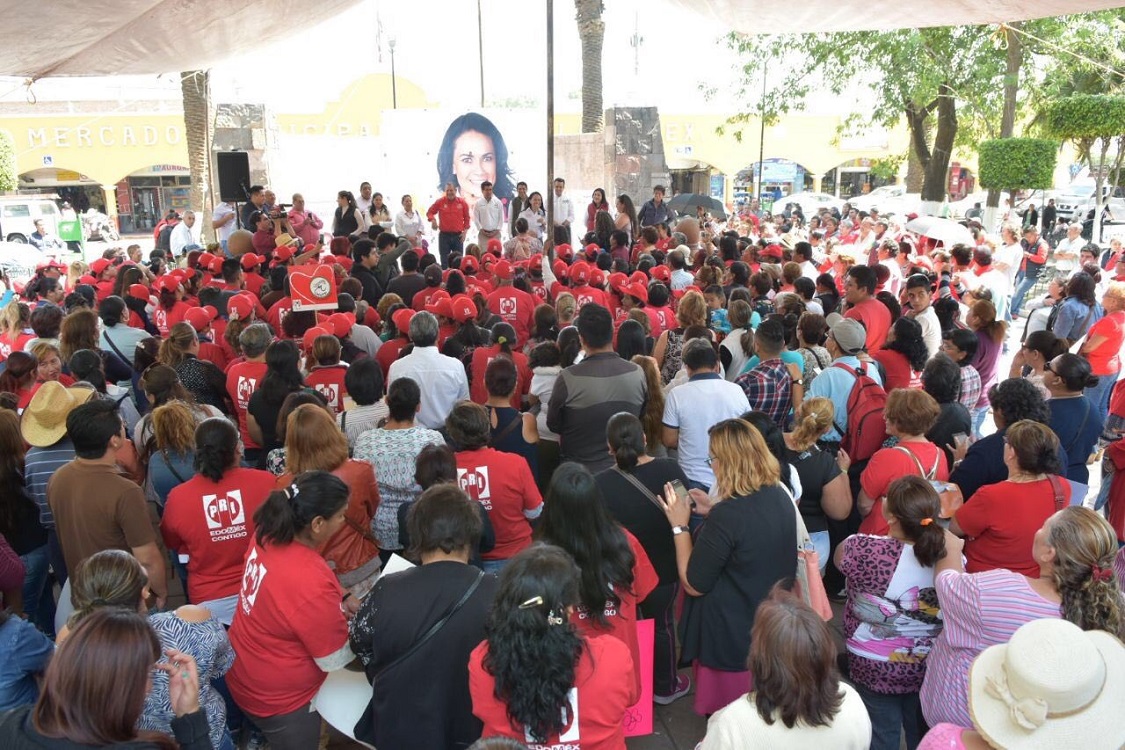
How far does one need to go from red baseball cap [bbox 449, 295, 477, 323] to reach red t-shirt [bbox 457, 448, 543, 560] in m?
2.29

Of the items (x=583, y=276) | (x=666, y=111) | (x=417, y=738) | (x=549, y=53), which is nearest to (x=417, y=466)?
(x=417, y=738)

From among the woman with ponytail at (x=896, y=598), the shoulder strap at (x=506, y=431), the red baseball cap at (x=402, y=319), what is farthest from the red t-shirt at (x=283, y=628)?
the red baseball cap at (x=402, y=319)

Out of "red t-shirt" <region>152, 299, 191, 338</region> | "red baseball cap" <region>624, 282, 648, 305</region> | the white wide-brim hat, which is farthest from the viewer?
"red t-shirt" <region>152, 299, 191, 338</region>

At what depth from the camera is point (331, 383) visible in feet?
16.8

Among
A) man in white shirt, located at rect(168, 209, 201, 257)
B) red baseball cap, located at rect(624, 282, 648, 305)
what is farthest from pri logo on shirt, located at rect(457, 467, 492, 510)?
man in white shirt, located at rect(168, 209, 201, 257)

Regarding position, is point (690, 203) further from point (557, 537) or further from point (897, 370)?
point (557, 537)

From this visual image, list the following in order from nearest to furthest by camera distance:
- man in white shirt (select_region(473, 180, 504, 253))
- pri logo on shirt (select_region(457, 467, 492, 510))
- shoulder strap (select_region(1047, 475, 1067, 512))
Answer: shoulder strap (select_region(1047, 475, 1067, 512))
pri logo on shirt (select_region(457, 467, 492, 510))
man in white shirt (select_region(473, 180, 504, 253))

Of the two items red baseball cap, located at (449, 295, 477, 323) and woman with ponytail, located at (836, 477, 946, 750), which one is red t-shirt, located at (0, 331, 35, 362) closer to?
red baseball cap, located at (449, 295, 477, 323)

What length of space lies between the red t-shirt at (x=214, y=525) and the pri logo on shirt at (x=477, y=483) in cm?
83

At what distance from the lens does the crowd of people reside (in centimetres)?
224

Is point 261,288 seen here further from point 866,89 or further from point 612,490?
point 866,89

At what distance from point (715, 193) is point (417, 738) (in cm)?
4278

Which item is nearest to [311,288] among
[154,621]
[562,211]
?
[154,621]

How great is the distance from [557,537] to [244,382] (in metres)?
2.87
